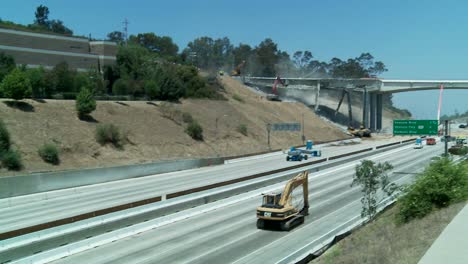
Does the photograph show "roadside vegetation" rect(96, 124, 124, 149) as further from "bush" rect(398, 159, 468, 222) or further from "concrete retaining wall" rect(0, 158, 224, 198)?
"bush" rect(398, 159, 468, 222)

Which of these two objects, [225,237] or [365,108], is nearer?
[225,237]

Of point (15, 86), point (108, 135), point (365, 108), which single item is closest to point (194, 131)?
point (108, 135)

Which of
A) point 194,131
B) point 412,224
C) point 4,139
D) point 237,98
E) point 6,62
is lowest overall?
point 412,224

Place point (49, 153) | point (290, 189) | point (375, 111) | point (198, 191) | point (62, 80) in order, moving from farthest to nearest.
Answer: point (375, 111), point (62, 80), point (49, 153), point (198, 191), point (290, 189)

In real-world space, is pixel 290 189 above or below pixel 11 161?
above

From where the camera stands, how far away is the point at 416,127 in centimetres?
5238

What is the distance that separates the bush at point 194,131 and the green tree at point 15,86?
23.0 m

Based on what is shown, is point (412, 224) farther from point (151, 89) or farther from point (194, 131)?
point (151, 89)

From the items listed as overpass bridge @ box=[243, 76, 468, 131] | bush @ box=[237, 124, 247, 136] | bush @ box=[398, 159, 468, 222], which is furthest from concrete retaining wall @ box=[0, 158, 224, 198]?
overpass bridge @ box=[243, 76, 468, 131]

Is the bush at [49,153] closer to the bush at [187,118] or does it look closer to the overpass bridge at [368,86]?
the bush at [187,118]

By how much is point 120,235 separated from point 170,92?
65023 millimetres

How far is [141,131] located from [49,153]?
58.8 ft

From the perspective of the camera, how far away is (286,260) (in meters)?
16.2

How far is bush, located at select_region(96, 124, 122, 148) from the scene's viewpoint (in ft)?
186
